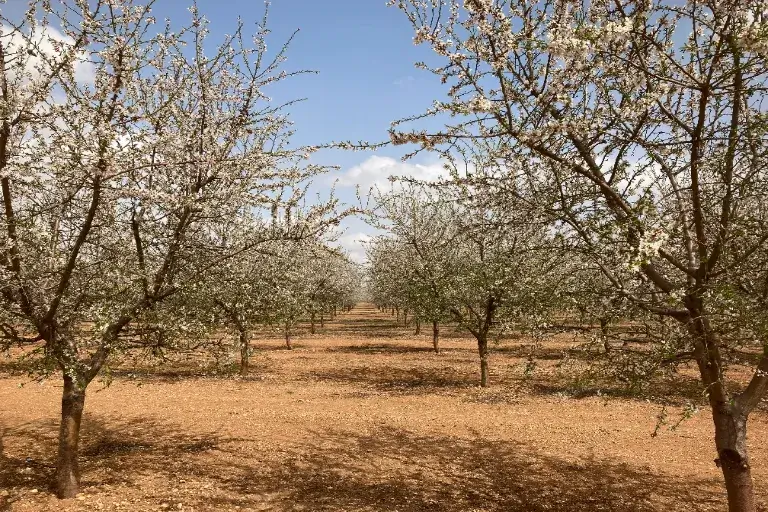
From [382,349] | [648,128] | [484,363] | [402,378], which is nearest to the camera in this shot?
[648,128]

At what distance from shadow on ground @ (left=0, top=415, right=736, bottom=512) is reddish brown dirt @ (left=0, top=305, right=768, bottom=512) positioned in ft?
0.11

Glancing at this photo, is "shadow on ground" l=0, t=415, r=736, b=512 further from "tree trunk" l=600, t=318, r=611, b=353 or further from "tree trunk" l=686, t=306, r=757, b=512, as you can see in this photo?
"tree trunk" l=600, t=318, r=611, b=353

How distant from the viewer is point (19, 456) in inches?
374

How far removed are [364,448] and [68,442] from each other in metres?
5.38

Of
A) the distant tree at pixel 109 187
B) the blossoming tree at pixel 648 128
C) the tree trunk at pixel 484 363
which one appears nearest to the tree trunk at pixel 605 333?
the blossoming tree at pixel 648 128

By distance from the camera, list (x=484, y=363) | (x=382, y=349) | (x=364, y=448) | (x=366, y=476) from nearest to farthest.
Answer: (x=366, y=476)
(x=364, y=448)
(x=484, y=363)
(x=382, y=349)

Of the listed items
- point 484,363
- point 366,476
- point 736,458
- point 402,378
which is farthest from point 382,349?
point 736,458

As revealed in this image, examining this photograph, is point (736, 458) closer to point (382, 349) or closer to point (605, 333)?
point (605, 333)

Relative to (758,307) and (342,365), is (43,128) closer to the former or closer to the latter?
(758,307)

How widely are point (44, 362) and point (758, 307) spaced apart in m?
7.71

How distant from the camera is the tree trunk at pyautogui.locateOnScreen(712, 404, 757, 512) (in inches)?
232

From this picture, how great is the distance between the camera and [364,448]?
1054cm

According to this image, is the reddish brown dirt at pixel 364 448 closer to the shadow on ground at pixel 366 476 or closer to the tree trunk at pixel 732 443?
the shadow on ground at pixel 366 476

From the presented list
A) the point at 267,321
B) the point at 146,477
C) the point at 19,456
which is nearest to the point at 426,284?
the point at 267,321
